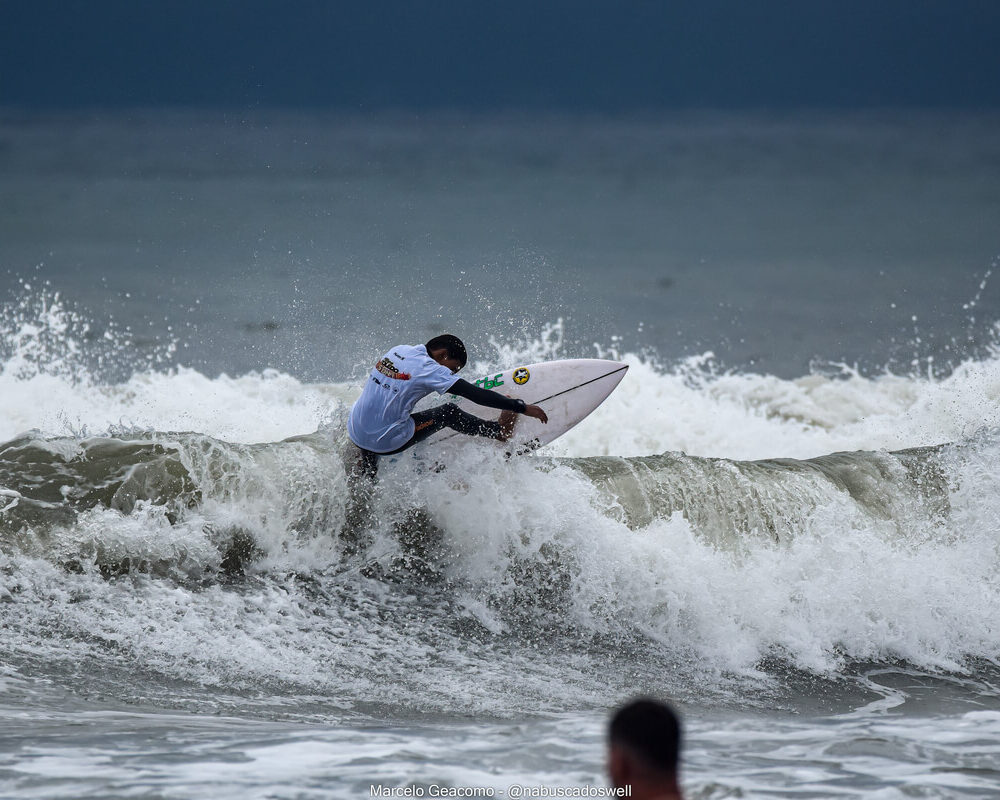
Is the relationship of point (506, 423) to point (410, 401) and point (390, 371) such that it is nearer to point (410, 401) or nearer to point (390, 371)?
point (410, 401)

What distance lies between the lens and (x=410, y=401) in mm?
6680

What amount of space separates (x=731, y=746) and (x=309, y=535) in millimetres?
3694

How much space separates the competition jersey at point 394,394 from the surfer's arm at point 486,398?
0.06 meters

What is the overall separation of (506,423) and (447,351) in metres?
0.94

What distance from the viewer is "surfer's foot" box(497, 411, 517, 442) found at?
7.38 metres

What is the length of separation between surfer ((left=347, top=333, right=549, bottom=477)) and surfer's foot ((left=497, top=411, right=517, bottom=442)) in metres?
0.29

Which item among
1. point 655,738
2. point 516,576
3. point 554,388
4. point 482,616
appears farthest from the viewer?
point 554,388

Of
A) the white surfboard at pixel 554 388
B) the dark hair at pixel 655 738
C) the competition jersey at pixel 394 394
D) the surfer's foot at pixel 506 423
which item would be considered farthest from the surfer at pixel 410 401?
the dark hair at pixel 655 738

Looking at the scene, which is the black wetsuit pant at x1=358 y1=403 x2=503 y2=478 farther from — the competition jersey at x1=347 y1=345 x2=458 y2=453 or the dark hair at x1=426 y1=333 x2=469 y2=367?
the dark hair at x1=426 y1=333 x2=469 y2=367

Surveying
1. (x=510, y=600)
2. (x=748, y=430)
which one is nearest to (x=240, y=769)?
(x=510, y=600)

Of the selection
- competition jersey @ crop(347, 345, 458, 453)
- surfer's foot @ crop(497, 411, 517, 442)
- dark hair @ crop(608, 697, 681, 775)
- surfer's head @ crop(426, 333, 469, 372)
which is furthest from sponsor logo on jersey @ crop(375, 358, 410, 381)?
dark hair @ crop(608, 697, 681, 775)

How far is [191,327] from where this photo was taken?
60.1 feet

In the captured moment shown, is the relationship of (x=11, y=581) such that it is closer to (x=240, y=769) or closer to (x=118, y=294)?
(x=240, y=769)

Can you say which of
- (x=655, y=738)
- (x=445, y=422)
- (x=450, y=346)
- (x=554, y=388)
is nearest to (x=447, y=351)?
(x=450, y=346)
